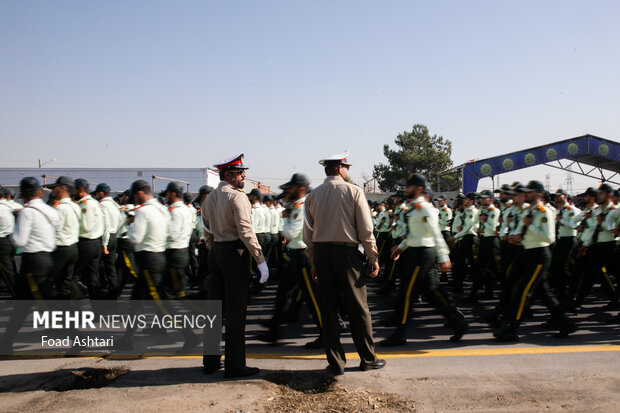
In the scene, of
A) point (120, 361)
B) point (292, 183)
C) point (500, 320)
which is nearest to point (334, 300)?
point (292, 183)

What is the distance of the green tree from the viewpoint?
158 feet

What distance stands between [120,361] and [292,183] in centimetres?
280

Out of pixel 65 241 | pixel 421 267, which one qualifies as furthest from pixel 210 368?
pixel 65 241

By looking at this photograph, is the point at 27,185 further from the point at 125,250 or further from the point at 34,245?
the point at 125,250

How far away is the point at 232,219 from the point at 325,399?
1.75 m

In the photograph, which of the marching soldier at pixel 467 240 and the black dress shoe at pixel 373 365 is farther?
the marching soldier at pixel 467 240

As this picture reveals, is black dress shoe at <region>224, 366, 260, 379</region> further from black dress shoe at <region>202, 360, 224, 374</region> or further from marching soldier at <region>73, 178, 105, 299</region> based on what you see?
marching soldier at <region>73, 178, 105, 299</region>

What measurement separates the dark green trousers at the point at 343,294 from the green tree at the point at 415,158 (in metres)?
44.0

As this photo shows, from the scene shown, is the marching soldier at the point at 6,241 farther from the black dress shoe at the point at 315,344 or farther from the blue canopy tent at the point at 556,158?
the blue canopy tent at the point at 556,158

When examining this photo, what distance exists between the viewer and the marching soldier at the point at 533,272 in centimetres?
529

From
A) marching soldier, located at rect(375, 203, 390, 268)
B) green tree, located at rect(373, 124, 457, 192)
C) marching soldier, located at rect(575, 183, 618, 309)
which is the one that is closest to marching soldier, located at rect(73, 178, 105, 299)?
marching soldier, located at rect(375, 203, 390, 268)

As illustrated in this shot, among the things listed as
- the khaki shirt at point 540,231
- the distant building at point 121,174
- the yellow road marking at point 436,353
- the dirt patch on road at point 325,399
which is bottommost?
the yellow road marking at point 436,353

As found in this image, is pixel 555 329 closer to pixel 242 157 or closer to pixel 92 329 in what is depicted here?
pixel 242 157

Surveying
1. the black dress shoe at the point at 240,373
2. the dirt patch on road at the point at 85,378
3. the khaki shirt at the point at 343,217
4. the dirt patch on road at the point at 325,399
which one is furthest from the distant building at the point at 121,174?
the dirt patch on road at the point at 325,399
